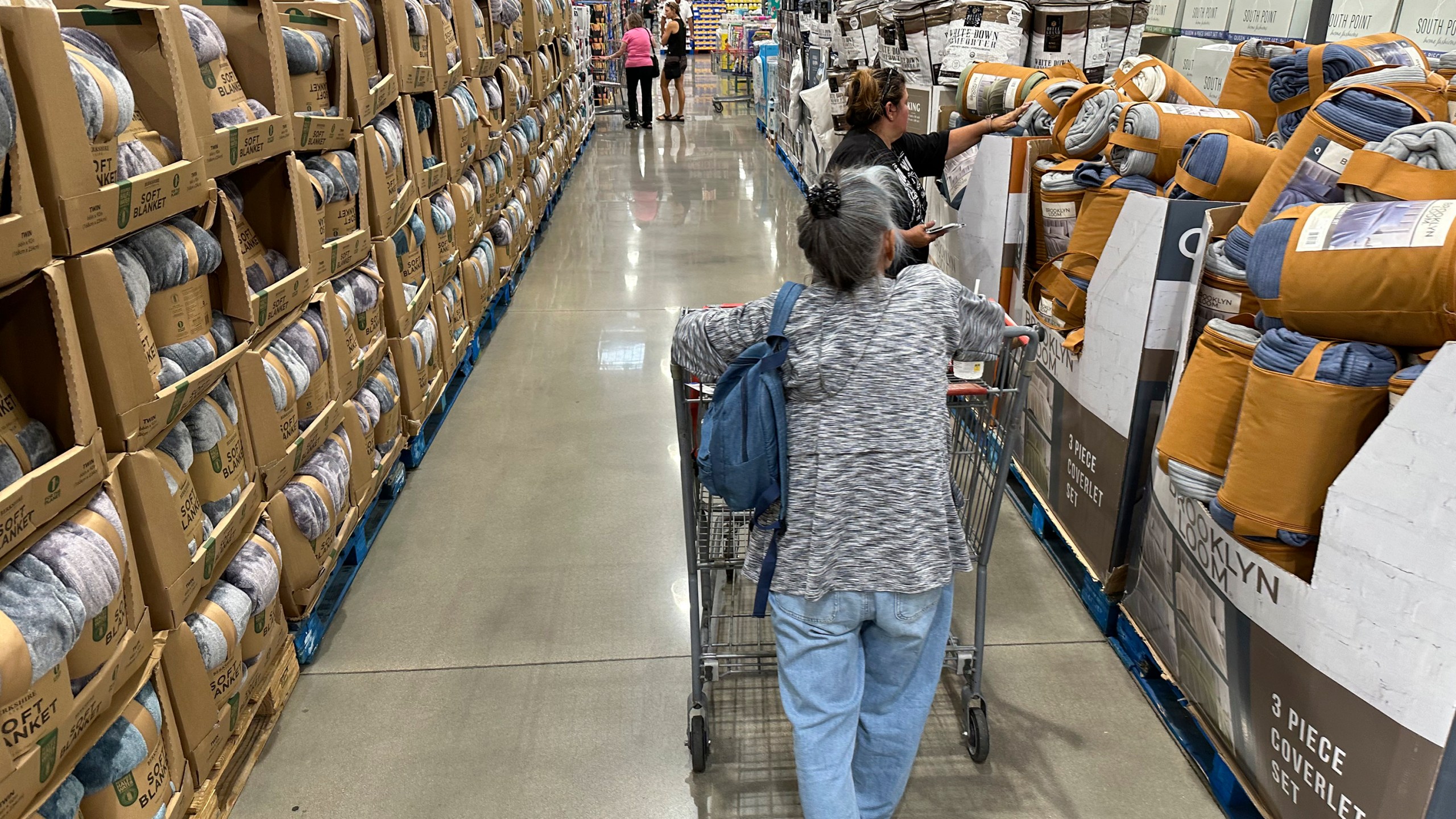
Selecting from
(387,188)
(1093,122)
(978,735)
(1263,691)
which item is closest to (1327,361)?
(1263,691)

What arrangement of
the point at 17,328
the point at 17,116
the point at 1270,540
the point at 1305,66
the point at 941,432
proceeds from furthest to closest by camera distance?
the point at 1305,66, the point at 1270,540, the point at 941,432, the point at 17,328, the point at 17,116

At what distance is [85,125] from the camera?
1.78 m

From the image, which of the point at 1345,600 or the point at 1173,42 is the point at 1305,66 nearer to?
the point at 1345,600

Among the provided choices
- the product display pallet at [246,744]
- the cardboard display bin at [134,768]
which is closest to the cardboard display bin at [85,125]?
the cardboard display bin at [134,768]

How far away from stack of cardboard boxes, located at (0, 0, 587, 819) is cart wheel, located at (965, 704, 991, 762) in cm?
186

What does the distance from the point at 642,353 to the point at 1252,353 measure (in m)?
3.96

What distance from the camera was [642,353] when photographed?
568 cm

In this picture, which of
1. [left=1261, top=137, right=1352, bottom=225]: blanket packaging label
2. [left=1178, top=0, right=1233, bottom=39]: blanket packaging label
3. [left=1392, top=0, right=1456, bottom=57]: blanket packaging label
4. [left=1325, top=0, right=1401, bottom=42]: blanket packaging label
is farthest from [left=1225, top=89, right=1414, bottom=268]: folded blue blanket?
[left=1178, top=0, right=1233, bottom=39]: blanket packaging label

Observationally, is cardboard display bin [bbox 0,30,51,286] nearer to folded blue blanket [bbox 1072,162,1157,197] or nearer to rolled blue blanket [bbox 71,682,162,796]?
rolled blue blanket [bbox 71,682,162,796]

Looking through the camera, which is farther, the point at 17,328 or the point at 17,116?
the point at 17,328

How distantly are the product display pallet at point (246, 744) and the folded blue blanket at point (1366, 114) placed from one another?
259 centimetres

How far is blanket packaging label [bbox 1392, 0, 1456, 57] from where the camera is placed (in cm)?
343

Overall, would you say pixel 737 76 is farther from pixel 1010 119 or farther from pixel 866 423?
pixel 866 423

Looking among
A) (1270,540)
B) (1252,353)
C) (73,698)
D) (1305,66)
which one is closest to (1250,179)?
Answer: (1305,66)
